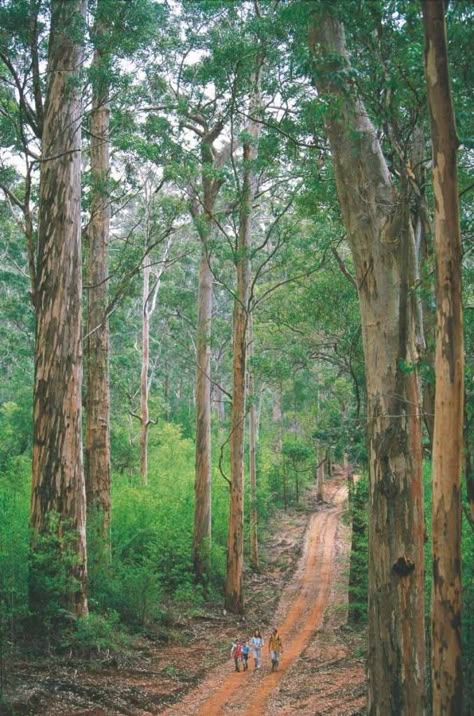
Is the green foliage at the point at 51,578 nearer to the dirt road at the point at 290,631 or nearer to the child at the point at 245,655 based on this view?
the dirt road at the point at 290,631

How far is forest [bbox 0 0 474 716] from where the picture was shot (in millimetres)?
5953

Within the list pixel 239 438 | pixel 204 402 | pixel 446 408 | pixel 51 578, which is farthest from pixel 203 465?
pixel 446 408

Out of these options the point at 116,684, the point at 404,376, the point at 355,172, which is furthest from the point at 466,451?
the point at 116,684

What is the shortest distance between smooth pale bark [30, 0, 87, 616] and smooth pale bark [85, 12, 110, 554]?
217 cm

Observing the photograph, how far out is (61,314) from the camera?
9992mm

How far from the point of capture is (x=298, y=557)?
76.9 feet

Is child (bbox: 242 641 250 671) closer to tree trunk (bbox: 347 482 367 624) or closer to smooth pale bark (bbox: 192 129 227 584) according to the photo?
tree trunk (bbox: 347 482 367 624)

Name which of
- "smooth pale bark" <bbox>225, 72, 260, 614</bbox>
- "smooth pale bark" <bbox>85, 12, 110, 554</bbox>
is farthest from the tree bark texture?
"smooth pale bark" <bbox>85, 12, 110, 554</bbox>

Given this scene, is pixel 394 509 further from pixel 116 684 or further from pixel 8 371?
pixel 8 371

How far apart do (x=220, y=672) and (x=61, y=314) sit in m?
7.01

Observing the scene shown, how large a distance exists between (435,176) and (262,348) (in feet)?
68.2

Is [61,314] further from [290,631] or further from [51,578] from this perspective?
[290,631]

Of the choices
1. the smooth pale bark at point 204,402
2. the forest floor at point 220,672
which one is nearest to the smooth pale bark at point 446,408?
the forest floor at point 220,672

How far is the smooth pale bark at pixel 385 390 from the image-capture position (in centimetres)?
595
